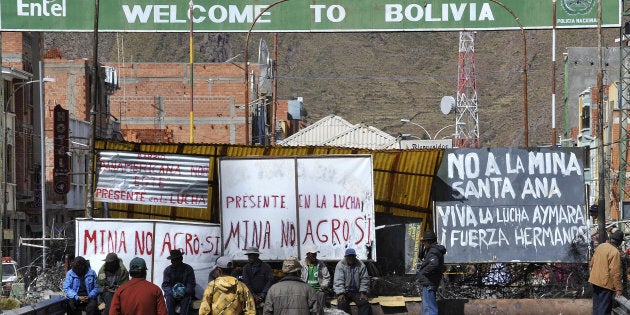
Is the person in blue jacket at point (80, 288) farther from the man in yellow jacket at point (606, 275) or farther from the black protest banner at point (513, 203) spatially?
the man in yellow jacket at point (606, 275)

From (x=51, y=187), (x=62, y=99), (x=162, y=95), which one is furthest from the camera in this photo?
(x=162, y=95)

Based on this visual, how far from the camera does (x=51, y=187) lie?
6812 cm

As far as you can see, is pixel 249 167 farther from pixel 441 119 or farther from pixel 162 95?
pixel 441 119

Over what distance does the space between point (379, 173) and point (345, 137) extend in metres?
61.3

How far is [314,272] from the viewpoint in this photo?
68.6ft

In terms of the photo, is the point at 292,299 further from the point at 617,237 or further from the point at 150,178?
the point at 150,178

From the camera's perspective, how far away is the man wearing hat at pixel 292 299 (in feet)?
47.2

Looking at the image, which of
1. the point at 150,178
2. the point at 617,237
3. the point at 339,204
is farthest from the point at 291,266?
the point at 150,178

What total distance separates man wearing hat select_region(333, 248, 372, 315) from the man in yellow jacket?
3.45m

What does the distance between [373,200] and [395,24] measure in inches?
300

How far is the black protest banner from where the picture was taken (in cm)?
2281

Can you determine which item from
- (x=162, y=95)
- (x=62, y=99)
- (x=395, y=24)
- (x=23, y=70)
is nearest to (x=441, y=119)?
(x=162, y=95)

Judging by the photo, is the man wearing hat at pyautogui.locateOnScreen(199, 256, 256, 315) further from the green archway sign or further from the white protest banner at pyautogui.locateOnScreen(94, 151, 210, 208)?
the green archway sign

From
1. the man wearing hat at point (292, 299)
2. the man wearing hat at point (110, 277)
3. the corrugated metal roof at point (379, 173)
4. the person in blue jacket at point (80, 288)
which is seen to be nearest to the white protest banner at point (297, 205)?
the corrugated metal roof at point (379, 173)
